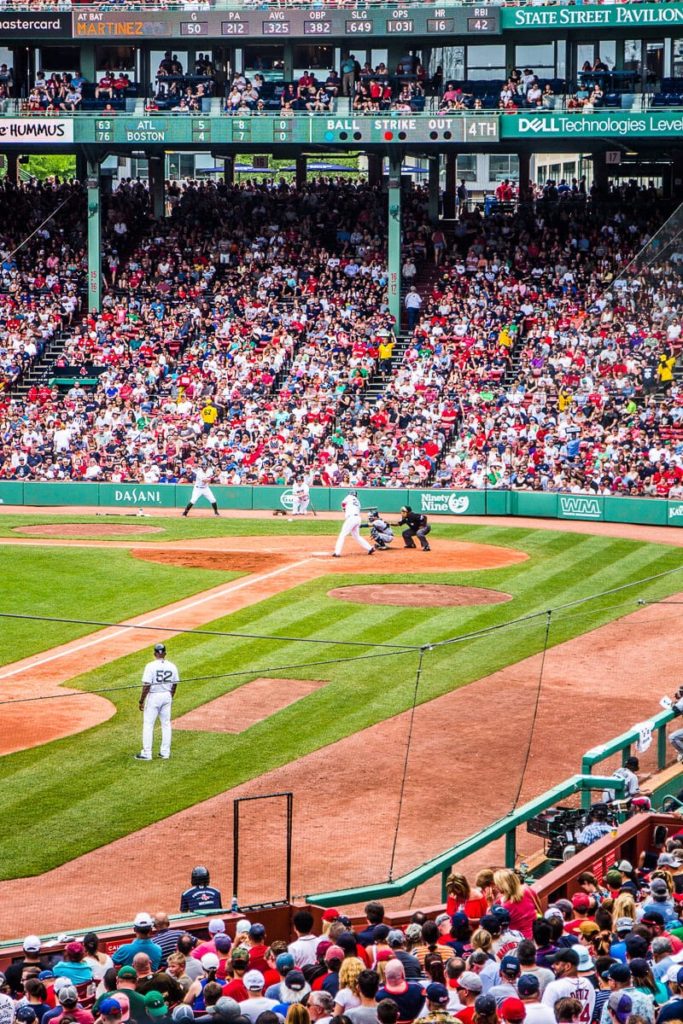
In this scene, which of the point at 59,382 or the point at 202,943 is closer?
the point at 202,943

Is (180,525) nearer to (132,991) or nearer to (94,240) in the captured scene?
(94,240)

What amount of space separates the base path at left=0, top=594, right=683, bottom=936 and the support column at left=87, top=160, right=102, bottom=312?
30.4 meters

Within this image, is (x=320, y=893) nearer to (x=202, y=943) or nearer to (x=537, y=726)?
(x=202, y=943)

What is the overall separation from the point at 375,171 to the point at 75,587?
28.7m

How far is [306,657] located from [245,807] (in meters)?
6.37

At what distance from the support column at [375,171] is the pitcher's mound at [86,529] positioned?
2029cm

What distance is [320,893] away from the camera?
→ 46.2ft

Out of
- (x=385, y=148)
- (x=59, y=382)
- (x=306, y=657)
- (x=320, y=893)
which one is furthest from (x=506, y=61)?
(x=320, y=893)

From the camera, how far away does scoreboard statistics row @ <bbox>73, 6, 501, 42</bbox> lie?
4744 centimetres

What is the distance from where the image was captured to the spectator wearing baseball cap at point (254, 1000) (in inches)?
349

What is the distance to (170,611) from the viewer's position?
26.9m

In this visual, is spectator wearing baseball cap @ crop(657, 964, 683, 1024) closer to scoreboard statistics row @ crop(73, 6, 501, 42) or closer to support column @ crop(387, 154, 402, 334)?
support column @ crop(387, 154, 402, 334)

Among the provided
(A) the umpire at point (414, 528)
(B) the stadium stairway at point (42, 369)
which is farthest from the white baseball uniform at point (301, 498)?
(B) the stadium stairway at point (42, 369)

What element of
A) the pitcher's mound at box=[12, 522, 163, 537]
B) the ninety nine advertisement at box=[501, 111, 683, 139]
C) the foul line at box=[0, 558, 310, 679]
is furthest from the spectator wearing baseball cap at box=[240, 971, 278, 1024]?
the ninety nine advertisement at box=[501, 111, 683, 139]
